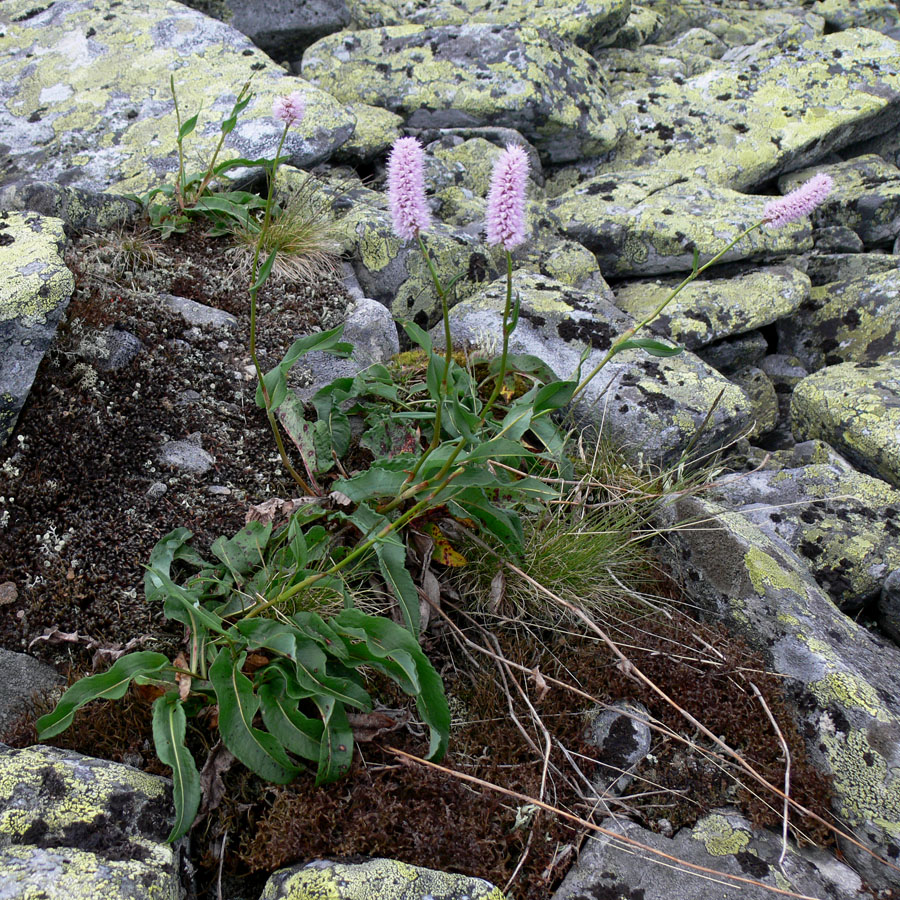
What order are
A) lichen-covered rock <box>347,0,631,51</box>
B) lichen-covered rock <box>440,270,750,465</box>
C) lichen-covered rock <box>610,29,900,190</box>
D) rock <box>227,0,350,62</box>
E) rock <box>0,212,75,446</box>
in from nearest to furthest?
rock <box>0,212,75,446</box>
lichen-covered rock <box>440,270,750,465</box>
lichen-covered rock <box>610,29,900,190</box>
rock <box>227,0,350,62</box>
lichen-covered rock <box>347,0,631,51</box>

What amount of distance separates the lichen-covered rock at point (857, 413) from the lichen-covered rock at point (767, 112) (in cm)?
327

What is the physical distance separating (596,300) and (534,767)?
135 inches

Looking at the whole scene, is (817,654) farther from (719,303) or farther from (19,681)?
(719,303)

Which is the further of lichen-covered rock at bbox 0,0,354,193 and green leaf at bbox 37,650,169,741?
lichen-covered rock at bbox 0,0,354,193

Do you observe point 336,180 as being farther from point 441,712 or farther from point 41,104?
point 441,712

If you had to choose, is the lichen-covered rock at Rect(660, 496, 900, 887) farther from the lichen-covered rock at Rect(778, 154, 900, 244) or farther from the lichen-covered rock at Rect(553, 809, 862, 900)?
the lichen-covered rock at Rect(778, 154, 900, 244)

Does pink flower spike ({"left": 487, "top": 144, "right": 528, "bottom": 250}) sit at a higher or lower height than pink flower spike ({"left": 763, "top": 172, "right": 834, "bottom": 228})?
higher

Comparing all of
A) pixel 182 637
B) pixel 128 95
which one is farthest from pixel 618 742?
pixel 128 95

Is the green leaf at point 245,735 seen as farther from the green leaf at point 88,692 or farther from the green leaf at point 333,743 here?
the green leaf at point 88,692

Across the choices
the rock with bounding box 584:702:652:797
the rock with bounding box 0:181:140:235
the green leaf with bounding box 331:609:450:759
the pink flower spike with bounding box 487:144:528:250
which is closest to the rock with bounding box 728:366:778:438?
the rock with bounding box 584:702:652:797

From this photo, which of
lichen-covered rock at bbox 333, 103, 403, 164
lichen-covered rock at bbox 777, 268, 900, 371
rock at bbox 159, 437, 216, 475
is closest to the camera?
rock at bbox 159, 437, 216, 475

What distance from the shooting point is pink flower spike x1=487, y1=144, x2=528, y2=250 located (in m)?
2.57

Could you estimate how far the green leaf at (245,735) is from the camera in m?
2.51

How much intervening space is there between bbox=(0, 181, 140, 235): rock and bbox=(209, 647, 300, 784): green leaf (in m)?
3.46
